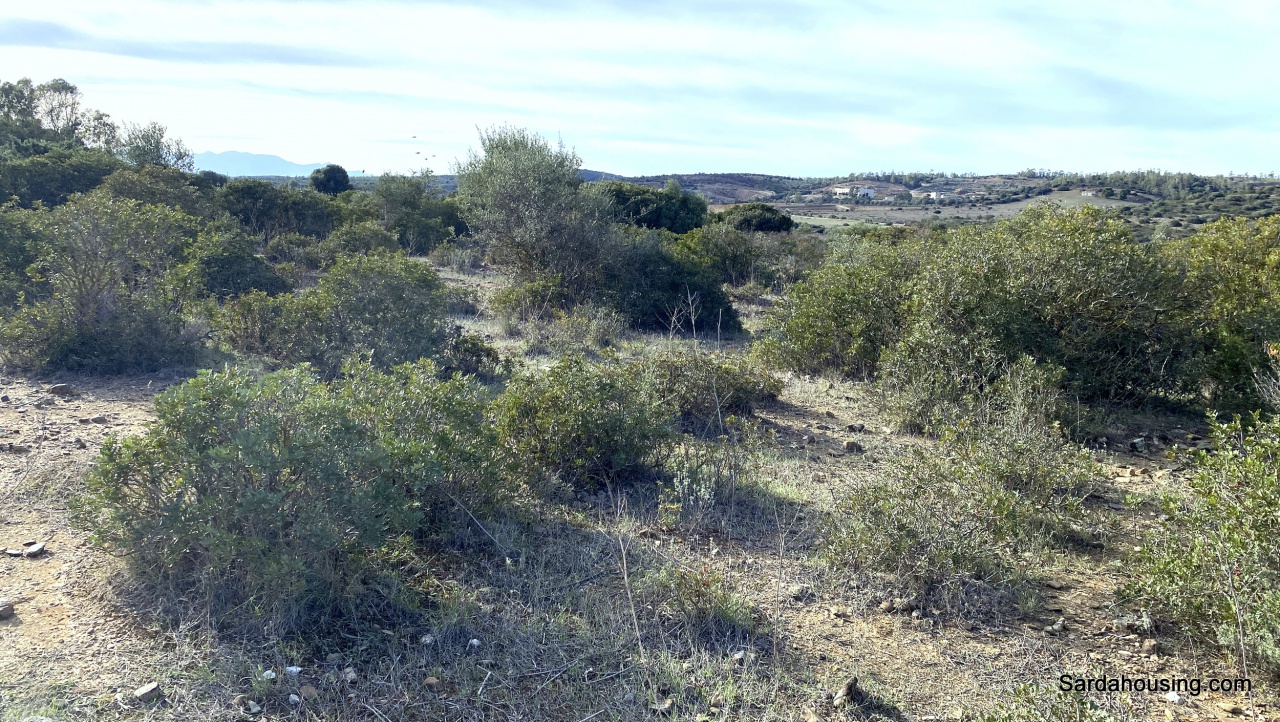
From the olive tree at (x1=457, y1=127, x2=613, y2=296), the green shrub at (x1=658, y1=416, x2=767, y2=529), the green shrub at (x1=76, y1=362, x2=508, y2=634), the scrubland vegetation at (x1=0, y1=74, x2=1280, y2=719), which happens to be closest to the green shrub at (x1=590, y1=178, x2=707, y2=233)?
the olive tree at (x1=457, y1=127, x2=613, y2=296)

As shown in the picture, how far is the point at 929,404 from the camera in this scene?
5898 mm

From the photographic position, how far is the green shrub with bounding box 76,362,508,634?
2.75 meters

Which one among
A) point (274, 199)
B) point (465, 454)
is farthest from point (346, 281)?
point (274, 199)

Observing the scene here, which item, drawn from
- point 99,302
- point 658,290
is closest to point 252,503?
point 99,302

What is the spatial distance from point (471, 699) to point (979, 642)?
204 centimetres

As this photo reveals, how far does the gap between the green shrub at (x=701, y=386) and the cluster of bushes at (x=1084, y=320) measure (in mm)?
1277

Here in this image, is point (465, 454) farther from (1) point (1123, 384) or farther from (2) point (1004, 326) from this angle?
(1) point (1123, 384)

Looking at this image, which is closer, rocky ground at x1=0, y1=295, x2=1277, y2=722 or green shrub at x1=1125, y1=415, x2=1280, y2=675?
rocky ground at x1=0, y1=295, x2=1277, y2=722

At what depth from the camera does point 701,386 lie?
596cm

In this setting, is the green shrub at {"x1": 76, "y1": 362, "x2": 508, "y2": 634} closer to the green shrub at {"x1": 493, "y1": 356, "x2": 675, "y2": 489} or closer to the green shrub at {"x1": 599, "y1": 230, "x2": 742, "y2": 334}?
the green shrub at {"x1": 493, "y1": 356, "x2": 675, "y2": 489}

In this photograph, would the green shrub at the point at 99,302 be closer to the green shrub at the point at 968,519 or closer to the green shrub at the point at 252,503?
the green shrub at the point at 252,503

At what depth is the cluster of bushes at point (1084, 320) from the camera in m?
6.13

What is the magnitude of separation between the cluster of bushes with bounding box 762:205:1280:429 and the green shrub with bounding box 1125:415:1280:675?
257cm

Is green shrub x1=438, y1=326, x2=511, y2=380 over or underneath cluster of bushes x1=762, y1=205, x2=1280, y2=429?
underneath
